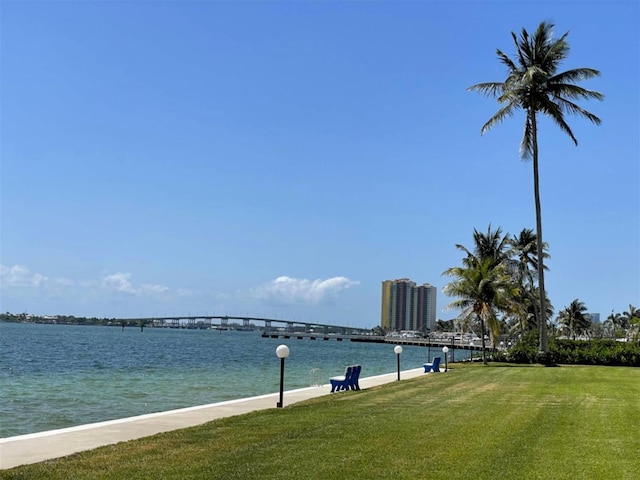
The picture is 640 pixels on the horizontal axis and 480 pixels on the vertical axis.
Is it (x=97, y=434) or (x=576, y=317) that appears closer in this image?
(x=97, y=434)

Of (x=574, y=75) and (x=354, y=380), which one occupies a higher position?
(x=574, y=75)

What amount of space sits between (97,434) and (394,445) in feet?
17.9

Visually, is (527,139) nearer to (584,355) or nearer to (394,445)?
(584,355)

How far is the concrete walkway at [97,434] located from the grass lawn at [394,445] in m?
0.70

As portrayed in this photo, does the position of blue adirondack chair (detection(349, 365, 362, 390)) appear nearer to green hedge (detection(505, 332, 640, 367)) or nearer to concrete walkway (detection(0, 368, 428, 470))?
concrete walkway (detection(0, 368, 428, 470))

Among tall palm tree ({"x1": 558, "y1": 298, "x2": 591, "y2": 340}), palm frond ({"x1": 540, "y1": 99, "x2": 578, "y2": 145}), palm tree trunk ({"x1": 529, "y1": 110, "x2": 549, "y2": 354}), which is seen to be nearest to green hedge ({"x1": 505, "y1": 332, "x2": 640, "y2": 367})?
palm tree trunk ({"x1": 529, "y1": 110, "x2": 549, "y2": 354})

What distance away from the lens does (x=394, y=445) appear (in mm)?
9750

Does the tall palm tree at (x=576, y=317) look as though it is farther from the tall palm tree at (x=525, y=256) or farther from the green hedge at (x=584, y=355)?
the green hedge at (x=584, y=355)

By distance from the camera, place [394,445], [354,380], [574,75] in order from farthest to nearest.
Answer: [574,75] → [354,380] → [394,445]

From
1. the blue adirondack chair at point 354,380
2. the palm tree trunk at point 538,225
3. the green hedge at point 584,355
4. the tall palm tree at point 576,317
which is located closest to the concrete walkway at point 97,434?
the blue adirondack chair at point 354,380

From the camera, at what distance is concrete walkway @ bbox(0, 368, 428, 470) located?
31.1ft

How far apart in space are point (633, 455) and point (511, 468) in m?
2.15

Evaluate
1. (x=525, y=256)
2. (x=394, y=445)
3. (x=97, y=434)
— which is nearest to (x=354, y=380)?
(x=97, y=434)

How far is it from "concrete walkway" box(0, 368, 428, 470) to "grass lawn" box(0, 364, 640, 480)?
0.70 m
